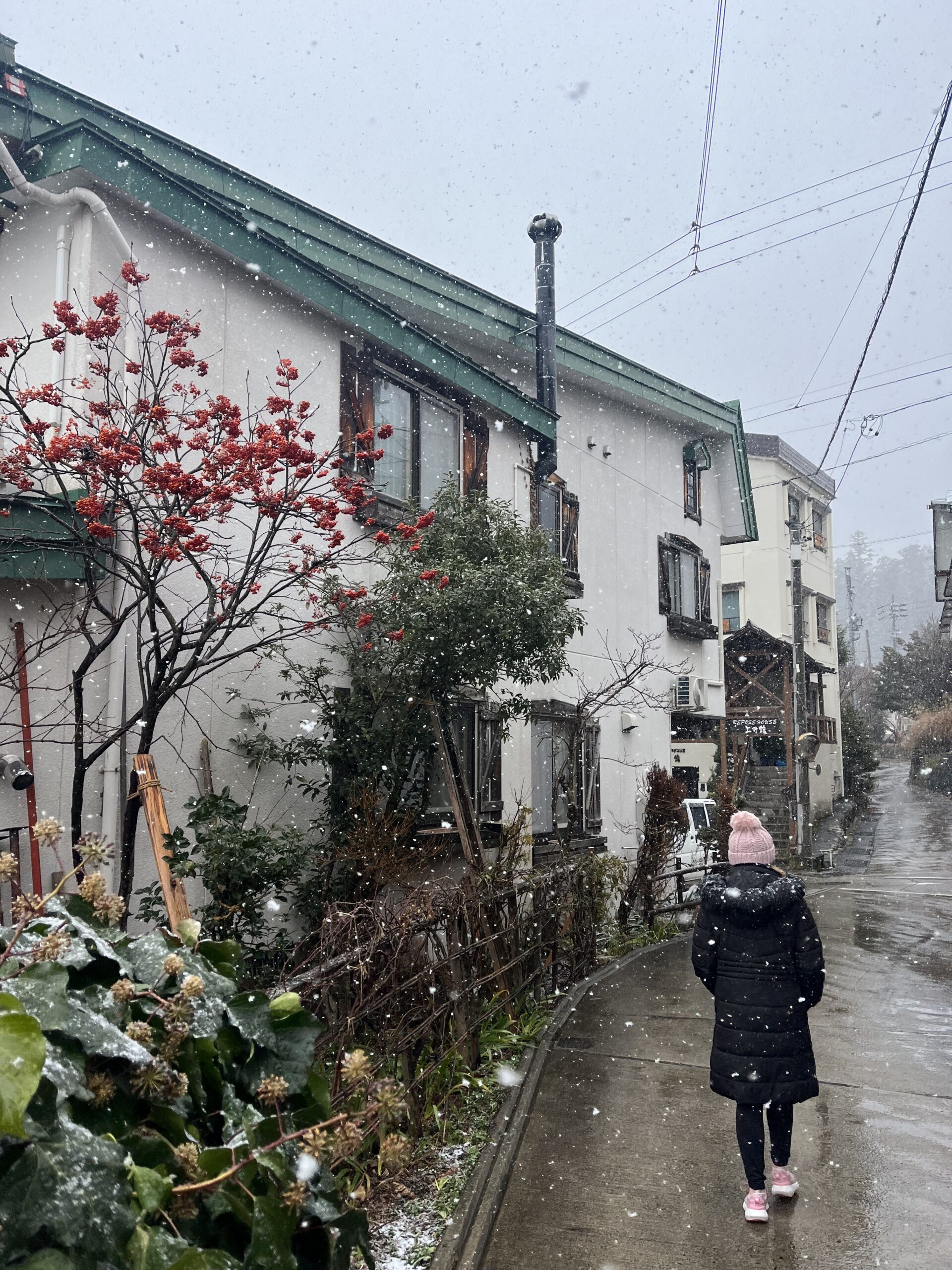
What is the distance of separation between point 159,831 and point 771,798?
25.8 metres

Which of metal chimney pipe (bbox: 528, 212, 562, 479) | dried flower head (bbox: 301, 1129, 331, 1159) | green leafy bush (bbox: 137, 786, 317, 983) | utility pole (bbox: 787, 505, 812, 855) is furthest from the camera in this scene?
utility pole (bbox: 787, 505, 812, 855)

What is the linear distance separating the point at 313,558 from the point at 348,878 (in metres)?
Answer: 2.58

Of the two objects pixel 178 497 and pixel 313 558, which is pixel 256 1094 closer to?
pixel 178 497

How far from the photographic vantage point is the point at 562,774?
36.5 feet

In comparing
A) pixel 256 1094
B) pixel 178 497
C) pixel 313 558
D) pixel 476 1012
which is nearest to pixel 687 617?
pixel 313 558

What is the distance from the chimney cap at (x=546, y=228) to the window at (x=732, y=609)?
19.8 metres

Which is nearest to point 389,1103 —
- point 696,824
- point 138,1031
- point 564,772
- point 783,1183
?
point 138,1031

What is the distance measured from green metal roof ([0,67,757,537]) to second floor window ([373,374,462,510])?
39 cm

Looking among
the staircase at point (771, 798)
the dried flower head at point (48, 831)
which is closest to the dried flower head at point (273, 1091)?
the dried flower head at point (48, 831)

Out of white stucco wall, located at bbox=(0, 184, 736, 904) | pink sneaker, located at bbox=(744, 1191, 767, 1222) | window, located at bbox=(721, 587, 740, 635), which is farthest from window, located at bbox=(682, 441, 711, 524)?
window, located at bbox=(721, 587, 740, 635)

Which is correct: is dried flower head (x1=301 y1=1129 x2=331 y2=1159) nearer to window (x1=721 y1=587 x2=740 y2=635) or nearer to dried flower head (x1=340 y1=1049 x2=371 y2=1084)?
dried flower head (x1=340 y1=1049 x2=371 y2=1084)

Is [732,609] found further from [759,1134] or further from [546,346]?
[759,1134]

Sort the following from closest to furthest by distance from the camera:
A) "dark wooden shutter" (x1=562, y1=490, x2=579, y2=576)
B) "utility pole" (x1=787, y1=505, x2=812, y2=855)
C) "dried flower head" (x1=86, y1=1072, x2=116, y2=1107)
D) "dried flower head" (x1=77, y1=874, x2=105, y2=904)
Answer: "dried flower head" (x1=86, y1=1072, x2=116, y2=1107), "dried flower head" (x1=77, y1=874, x2=105, y2=904), "dark wooden shutter" (x1=562, y1=490, x2=579, y2=576), "utility pole" (x1=787, y1=505, x2=812, y2=855)

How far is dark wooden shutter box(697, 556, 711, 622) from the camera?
16812 millimetres
